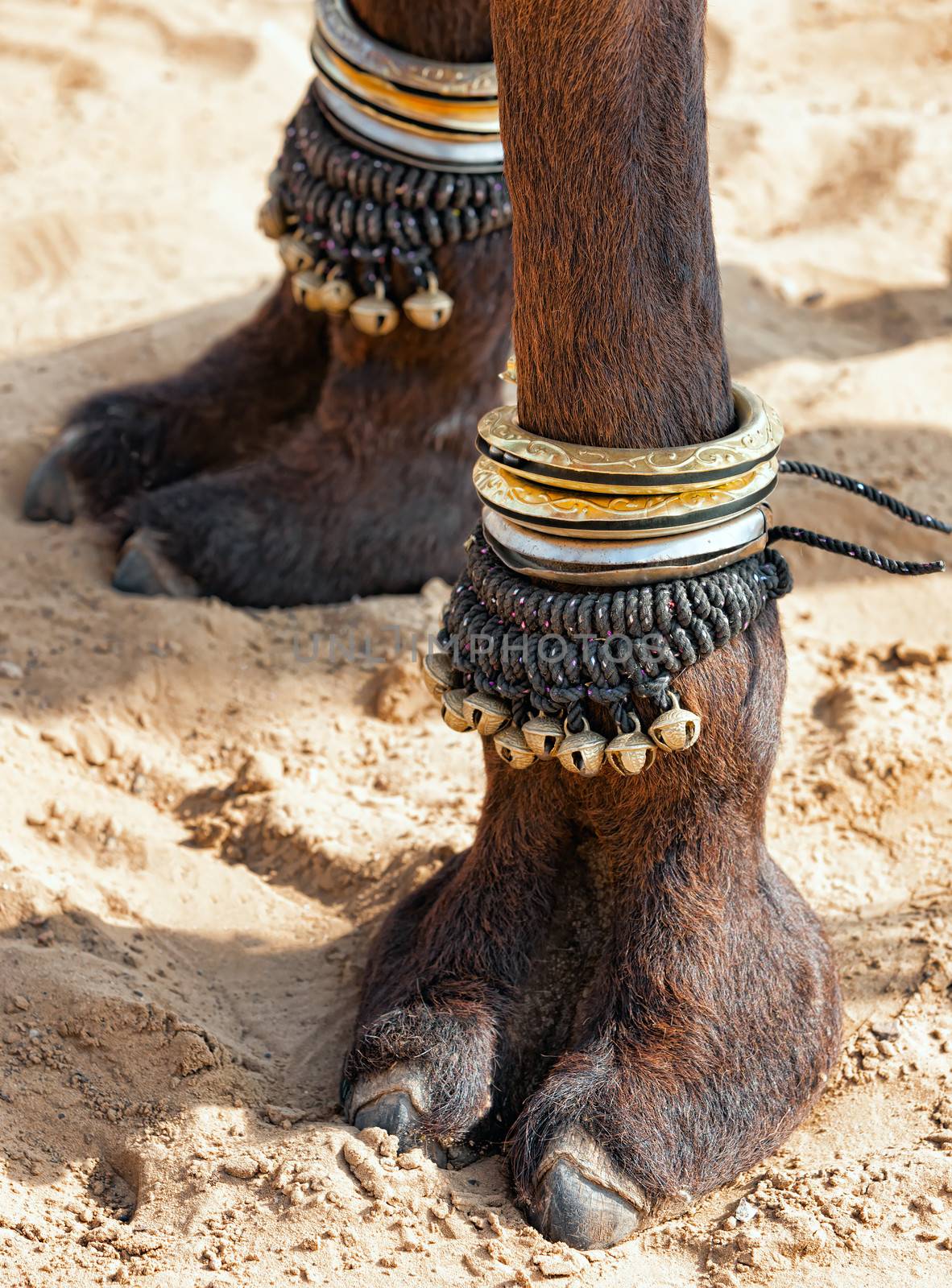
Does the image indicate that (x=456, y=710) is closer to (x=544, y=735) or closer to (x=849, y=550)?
(x=544, y=735)

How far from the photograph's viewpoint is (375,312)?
99.3 inches

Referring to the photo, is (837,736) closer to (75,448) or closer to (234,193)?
(75,448)

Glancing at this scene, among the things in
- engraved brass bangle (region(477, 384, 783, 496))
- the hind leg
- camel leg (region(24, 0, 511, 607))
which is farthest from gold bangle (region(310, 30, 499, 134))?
engraved brass bangle (region(477, 384, 783, 496))

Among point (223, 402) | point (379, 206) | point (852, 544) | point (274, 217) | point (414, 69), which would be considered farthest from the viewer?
point (223, 402)

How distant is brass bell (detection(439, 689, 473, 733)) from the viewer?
5.28 ft

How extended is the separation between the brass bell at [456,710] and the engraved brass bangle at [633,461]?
26 centimetres

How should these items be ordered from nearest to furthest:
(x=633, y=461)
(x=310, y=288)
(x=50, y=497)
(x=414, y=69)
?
(x=633, y=461) → (x=414, y=69) → (x=310, y=288) → (x=50, y=497)

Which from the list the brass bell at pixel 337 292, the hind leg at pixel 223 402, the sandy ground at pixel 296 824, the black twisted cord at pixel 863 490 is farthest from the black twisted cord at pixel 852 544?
the hind leg at pixel 223 402

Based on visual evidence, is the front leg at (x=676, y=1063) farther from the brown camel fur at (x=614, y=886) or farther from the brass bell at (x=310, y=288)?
the brass bell at (x=310, y=288)

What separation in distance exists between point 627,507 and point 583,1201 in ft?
2.26

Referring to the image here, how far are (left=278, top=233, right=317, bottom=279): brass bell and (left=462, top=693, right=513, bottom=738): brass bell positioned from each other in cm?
127

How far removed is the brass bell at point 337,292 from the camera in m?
2.54

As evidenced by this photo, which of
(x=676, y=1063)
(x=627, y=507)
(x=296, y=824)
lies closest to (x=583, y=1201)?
(x=676, y=1063)

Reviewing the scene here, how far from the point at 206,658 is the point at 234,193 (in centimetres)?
219
